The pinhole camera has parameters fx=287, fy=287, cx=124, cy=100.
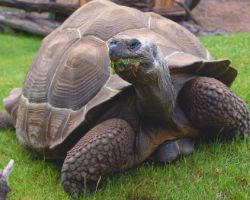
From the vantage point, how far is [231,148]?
7.72ft

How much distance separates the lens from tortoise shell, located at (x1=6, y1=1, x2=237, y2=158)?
7.24ft

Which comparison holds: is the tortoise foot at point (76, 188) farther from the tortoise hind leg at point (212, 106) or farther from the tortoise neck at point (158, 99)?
the tortoise hind leg at point (212, 106)

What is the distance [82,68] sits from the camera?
2316 millimetres

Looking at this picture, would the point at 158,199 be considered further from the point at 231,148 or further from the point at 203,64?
the point at 203,64

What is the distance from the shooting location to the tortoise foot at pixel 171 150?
226 cm

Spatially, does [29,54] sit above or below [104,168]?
below

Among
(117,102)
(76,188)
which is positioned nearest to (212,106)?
(117,102)

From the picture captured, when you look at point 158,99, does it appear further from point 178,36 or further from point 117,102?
point 178,36

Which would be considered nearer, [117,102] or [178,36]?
[117,102]

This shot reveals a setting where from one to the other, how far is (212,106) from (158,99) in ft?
1.80

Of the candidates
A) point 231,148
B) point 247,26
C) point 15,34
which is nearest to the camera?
point 231,148

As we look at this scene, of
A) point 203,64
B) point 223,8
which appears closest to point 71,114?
point 203,64

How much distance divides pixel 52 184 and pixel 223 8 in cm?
853

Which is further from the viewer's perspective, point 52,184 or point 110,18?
point 110,18
